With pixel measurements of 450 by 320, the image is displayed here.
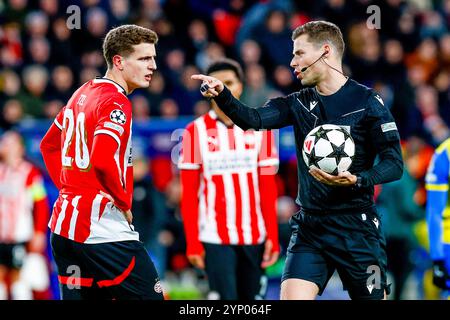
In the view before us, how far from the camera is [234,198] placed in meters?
7.48

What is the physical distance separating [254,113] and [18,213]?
16.6ft

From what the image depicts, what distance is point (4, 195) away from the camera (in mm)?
10281

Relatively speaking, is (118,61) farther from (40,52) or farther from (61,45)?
(61,45)

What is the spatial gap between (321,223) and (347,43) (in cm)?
806

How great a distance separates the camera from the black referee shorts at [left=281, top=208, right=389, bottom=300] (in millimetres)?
5758

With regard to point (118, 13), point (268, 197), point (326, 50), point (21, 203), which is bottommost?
point (21, 203)

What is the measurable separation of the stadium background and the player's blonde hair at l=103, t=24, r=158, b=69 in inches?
Result: 173

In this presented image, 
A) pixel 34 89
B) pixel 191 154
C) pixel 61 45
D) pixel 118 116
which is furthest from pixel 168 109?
pixel 118 116

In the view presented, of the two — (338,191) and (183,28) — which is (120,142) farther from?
(183,28)

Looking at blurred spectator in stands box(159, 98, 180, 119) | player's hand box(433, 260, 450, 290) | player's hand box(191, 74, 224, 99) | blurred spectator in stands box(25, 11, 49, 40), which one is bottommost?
player's hand box(433, 260, 450, 290)

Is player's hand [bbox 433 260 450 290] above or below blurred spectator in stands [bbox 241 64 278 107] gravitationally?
below

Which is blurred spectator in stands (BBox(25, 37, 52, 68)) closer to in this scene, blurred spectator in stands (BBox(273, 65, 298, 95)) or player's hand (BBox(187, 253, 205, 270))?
blurred spectator in stands (BBox(273, 65, 298, 95))

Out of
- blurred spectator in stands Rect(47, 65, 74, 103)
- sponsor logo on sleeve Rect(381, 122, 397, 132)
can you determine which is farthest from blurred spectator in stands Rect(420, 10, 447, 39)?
sponsor logo on sleeve Rect(381, 122, 397, 132)
